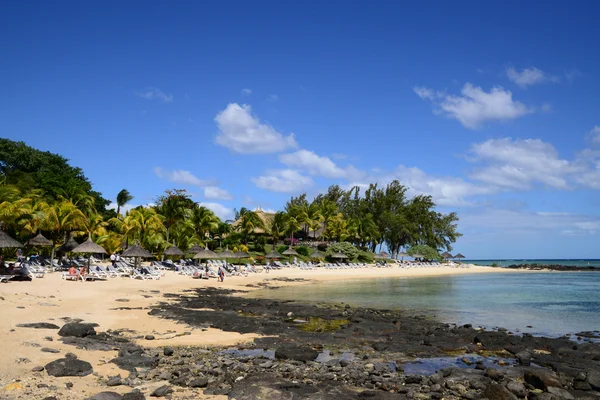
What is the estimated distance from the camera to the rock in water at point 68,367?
24.5 feet

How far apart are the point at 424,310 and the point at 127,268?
19.4m

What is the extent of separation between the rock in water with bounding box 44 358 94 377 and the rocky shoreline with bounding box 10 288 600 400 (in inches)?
0.6

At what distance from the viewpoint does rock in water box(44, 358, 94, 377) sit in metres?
7.47

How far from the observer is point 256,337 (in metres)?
12.1

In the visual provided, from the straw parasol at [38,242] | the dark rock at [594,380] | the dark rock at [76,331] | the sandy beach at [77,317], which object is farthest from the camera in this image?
the straw parasol at [38,242]

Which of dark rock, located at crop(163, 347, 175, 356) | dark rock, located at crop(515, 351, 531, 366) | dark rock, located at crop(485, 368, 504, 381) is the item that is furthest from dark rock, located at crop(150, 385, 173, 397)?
dark rock, located at crop(515, 351, 531, 366)

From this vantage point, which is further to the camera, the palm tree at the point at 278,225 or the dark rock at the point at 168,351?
the palm tree at the point at 278,225

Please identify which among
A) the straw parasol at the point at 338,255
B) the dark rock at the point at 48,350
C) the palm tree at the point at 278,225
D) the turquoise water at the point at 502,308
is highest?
the palm tree at the point at 278,225

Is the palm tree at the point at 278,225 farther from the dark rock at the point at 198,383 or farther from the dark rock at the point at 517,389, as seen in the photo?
the dark rock at the point at 517,389

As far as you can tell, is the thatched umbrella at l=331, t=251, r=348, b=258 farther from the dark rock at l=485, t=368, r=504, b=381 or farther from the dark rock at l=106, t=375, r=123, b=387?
the dark rock at l=106, t=375, r=123, b=387

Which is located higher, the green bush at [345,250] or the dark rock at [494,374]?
the green bush at [345,250]

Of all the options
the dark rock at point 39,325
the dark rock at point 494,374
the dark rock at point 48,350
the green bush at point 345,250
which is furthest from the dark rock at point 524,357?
the green bush at point 345,250

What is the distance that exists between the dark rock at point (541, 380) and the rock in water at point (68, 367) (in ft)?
26.6

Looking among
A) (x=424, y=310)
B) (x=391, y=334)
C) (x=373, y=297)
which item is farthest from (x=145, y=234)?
(x=391, y=334)
